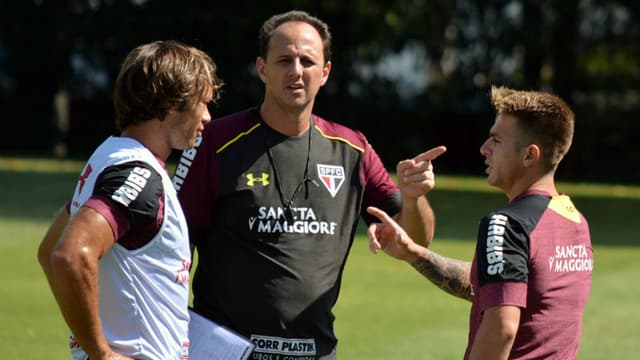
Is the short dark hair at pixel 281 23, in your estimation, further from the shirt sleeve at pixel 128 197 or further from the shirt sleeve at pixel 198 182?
the shirt sleeve at pixel 128 197

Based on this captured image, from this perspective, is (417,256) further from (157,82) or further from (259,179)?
(157,82)

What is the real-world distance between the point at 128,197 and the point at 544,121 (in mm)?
1745

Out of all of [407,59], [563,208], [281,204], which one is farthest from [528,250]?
[407,59]

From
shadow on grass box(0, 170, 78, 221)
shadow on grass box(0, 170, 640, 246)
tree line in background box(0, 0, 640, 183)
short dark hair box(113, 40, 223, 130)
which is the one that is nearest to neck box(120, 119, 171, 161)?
short dark hair box(113, 40, 223, 130)

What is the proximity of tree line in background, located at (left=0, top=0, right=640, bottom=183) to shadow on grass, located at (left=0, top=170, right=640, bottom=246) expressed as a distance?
7327mm

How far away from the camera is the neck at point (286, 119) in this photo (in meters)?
5.56

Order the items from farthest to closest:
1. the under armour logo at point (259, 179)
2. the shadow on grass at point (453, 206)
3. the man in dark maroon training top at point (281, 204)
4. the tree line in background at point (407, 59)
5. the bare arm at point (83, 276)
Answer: the tree line in background at point (407, 59)
the shadow on grass at point (453, 206)
the under armour logo at point (259, 179)
the man in dark maroon training top at point (281, 204)
the bare arm at point (83, 276)

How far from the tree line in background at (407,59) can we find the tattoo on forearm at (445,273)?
24.8 m

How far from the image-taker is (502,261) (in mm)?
4336

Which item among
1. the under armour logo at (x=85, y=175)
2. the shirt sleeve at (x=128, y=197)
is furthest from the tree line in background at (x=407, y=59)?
the shirt sleeve at (x=128, y=197)

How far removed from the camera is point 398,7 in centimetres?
3022

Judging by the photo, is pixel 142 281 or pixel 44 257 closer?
A: pixel 142 281

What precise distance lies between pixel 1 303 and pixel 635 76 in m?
23.5

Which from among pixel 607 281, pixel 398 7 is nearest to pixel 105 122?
pixel 398 7
